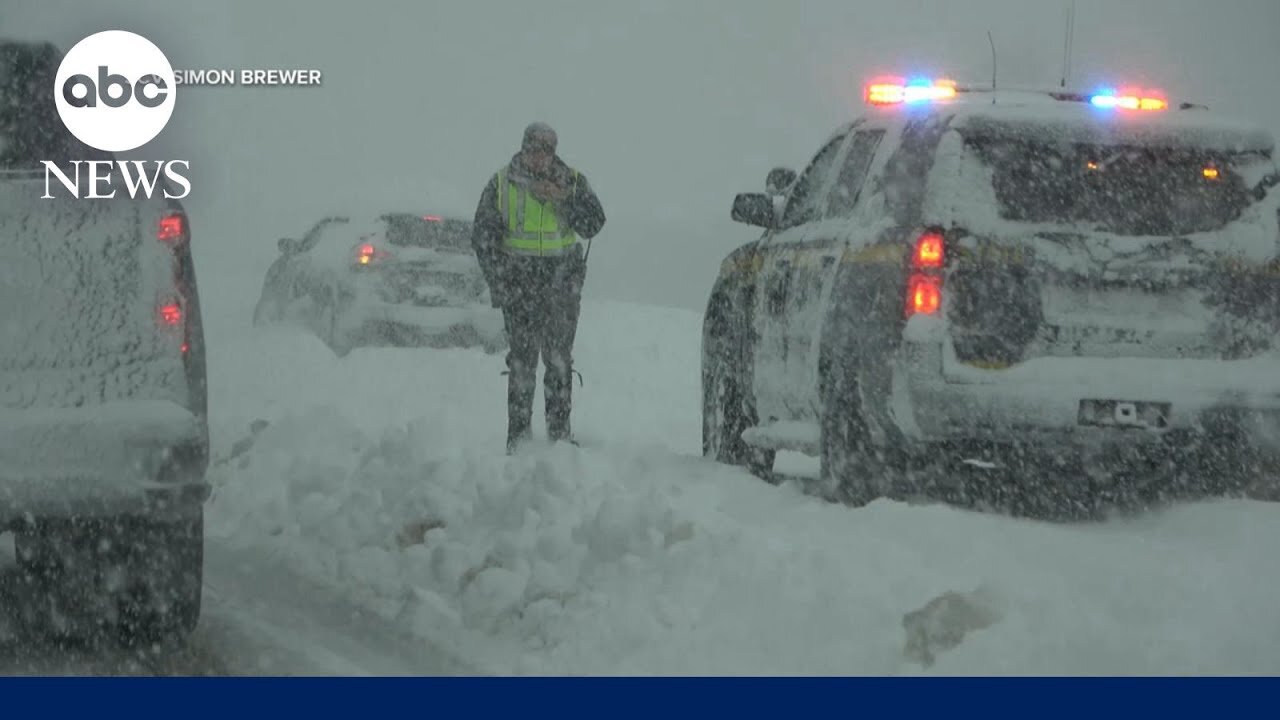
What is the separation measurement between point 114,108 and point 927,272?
16.4 meters

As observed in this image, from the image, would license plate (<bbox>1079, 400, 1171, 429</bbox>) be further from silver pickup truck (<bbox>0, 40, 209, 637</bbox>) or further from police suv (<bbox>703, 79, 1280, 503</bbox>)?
silver pickup truck (<bbox>0, 40, 209, 637</bbox>)

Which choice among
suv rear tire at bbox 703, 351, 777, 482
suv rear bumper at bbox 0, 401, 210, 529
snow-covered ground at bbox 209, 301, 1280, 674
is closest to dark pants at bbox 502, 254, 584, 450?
snow-covered ground at bbox 209, 301, 1280, 674

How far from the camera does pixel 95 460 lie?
6000 millimetres

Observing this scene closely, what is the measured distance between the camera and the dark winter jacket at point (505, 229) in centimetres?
1038

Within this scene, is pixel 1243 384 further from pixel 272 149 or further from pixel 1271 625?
pixel 272 149

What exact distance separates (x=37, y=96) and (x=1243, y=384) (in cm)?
486

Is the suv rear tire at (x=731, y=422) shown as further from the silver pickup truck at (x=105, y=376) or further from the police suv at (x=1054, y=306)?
the silver pickup truck at (x=105, y=376)

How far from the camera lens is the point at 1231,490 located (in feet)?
24.5

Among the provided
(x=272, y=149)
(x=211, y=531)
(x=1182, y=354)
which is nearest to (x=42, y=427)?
(x=211, y=531)

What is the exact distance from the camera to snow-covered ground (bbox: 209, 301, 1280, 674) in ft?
18.3

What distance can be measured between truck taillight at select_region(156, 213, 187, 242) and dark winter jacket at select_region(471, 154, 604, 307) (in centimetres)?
411

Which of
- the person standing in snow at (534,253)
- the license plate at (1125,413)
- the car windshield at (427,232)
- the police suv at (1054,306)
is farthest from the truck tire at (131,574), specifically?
the car windshield at (427,232)

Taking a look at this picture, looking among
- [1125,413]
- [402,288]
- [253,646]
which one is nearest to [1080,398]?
[1125,413]

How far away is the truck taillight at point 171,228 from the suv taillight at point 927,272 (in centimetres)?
265
